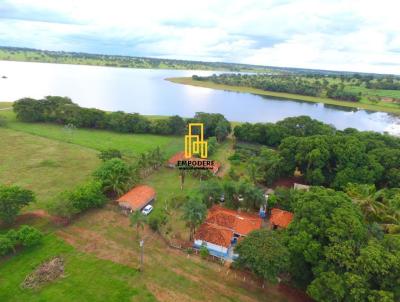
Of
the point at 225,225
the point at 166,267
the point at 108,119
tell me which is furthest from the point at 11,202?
the point at 108,119

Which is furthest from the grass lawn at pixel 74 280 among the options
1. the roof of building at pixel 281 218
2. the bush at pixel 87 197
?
the roof of building at pixel 281 218

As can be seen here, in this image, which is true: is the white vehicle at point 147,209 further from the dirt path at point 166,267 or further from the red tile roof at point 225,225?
the red tile roof at point 225,225

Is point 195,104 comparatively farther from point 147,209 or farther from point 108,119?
point 147,209

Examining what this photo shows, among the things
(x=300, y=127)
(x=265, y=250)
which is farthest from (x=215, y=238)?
(x=300, y=127)

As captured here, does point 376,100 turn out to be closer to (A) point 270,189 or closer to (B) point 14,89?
(A) point 270,189

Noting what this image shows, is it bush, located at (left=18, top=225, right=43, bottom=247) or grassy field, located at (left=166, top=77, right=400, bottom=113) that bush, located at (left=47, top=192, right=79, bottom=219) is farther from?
grassy field, located at (left=166, top=77, right=400, bottom=113)

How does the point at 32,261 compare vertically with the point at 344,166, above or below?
below
